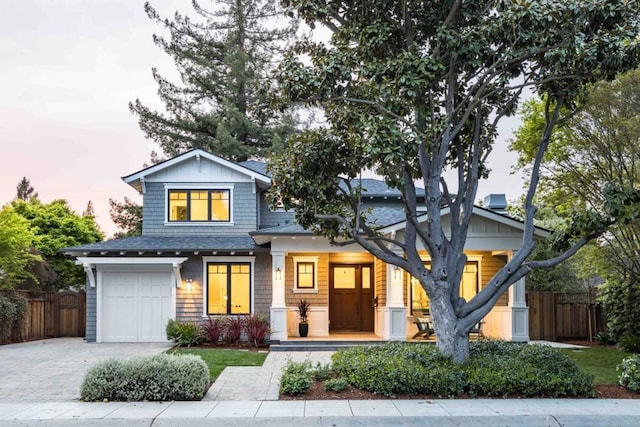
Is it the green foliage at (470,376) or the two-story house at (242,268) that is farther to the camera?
the two-story house at (242,268)

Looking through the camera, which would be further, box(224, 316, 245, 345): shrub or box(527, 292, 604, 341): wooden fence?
box(527, 292, 604, 341): wooden fence

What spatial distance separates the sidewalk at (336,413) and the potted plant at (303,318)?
8.24m

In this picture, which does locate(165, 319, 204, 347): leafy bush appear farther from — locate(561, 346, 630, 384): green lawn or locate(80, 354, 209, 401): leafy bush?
locate(561, 346, 630, 384): green lawn

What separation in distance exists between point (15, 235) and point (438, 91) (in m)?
14.5

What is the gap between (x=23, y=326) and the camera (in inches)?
736

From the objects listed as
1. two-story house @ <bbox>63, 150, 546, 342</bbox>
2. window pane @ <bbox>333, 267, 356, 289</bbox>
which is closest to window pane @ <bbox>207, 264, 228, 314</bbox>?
two-story house @ <bbox>63, 150, 546, 342</bbox>

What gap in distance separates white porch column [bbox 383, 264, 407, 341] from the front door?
276 cm

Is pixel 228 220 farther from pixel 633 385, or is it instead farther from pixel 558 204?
pixel 633 385

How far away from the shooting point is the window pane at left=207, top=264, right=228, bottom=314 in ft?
58.9

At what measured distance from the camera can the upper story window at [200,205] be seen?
19.0m

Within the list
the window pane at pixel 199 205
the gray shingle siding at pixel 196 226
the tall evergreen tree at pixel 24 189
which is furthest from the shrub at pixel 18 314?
the tall evergreen tree at pixel 24 189

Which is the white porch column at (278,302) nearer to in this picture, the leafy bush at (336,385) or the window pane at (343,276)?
the window pane at (343,276)

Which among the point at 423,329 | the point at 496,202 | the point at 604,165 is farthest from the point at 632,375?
the point at 496,202

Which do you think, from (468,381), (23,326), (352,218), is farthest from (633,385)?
(23,326)
